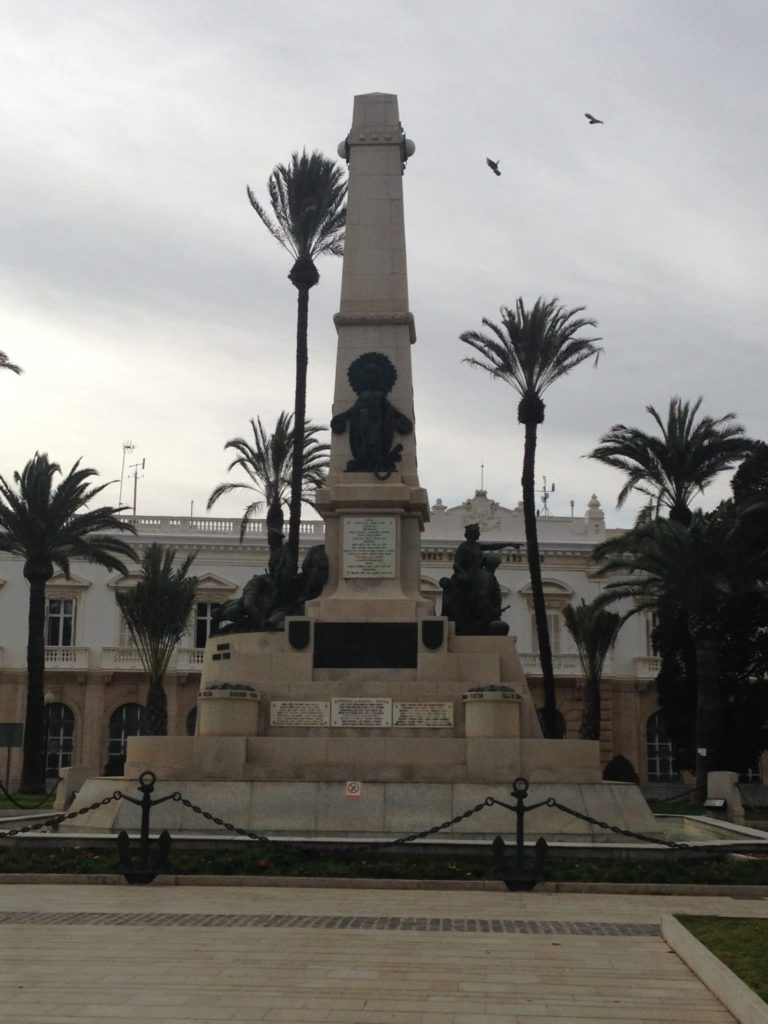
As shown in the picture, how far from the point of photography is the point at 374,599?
22.9 meters

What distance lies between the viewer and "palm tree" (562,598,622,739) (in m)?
49.0

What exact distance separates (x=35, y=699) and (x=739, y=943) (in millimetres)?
32101

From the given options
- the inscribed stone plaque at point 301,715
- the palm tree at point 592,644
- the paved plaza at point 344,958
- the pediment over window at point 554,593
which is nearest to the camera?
the paved plaza at point 344,958

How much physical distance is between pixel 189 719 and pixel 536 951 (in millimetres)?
44437

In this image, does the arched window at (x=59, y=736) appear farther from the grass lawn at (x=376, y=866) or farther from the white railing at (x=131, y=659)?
the grass lawn at (x=376, y=866)

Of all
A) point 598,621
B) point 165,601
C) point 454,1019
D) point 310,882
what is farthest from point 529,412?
point 454,1019

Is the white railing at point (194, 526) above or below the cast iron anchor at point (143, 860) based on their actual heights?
above

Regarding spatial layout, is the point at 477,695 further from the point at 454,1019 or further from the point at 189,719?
the point at 189,719

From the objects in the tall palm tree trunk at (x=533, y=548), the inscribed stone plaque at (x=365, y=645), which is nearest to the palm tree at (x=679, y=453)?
the tall palm tree trunk at (x=533, y=548)

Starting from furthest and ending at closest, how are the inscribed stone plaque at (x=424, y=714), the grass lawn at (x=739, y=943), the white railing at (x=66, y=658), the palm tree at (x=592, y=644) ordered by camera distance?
the white railing at (x=66, y=658)
the palm tree at (x=592, y=644)
the inscribed stone plaque at (x=424, y=714)
the grass lawn at (x=739, y=943)

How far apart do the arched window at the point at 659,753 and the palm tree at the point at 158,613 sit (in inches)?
763

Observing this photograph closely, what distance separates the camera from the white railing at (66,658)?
53688mm

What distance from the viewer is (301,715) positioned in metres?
21.4

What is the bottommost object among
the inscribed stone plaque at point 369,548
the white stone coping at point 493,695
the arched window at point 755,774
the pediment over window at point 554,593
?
the arched window at point 755,774
